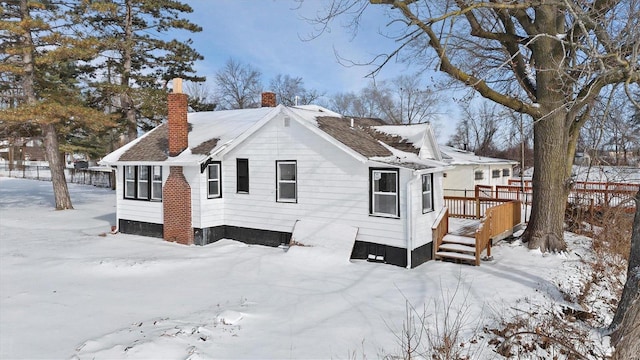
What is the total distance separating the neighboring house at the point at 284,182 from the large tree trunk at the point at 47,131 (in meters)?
7.47


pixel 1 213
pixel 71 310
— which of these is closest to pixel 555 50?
pixel 71 310

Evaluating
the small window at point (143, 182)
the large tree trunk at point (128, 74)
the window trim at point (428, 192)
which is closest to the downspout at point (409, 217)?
the window trim at point (428, 192)

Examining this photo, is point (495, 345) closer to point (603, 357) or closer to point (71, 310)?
point (603, 357)

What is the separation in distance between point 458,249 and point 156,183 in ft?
34.9

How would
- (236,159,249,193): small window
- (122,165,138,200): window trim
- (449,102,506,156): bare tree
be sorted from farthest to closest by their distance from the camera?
(449,102,506,156): bare tree, (122,165,138,200): window trim, (236,159,249,193): small window

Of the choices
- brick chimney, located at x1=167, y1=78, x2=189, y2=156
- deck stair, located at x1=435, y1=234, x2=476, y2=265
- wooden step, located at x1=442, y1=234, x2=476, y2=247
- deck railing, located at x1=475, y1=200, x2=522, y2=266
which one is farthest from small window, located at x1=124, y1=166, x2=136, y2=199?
deck railing, located at x1=475, y1=200, x2=522, y2=266

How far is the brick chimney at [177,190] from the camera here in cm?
1393

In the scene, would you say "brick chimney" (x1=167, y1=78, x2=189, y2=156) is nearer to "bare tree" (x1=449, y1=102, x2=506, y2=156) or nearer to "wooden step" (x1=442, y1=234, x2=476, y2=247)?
"wooden step" (x1=442, y1=234, x2=476, y2=247)

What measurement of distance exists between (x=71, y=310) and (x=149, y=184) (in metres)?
7.96

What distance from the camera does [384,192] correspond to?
11.4 m

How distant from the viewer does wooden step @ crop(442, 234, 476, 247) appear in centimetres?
1191

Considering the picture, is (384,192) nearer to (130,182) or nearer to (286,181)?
(286,181)

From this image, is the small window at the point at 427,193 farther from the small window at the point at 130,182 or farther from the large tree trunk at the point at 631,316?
the small window at the point at 130,182

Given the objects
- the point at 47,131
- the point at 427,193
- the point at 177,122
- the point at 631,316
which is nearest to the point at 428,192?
the point at 427,193
